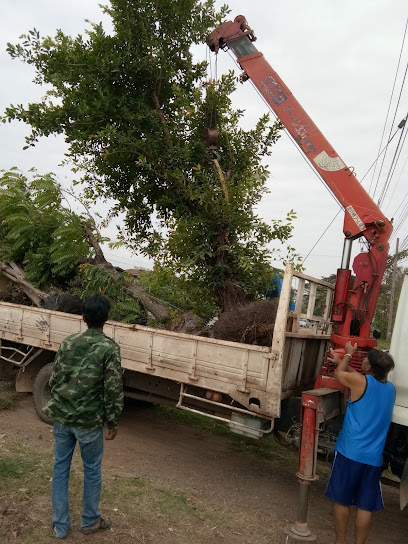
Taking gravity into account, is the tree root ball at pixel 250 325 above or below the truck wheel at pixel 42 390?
above

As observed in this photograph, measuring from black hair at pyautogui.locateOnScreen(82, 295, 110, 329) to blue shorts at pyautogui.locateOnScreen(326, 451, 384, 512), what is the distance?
206 cm

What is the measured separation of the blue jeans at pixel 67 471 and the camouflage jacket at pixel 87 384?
0.10 meters

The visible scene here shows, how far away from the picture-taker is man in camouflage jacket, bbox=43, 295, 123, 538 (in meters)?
3.15

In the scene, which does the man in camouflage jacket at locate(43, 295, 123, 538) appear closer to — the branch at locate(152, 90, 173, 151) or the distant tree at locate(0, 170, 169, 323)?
the distant tree at locate(0, 170, 169, 323)

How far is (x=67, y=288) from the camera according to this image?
285 inches

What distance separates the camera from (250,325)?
190 inches

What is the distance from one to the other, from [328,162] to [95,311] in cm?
330

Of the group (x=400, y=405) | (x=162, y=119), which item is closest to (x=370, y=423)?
(x=400, y=405)

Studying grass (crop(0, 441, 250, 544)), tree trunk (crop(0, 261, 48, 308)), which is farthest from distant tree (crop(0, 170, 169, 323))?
grass (crop(0, 441, 250, 544))

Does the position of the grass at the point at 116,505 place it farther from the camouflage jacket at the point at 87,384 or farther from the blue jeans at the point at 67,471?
the camouflage jacket at the point at 87,384

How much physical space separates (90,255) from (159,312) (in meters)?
1.56

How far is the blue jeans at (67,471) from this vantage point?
10.5ft

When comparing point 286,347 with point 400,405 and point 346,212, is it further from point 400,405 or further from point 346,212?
point 346,212

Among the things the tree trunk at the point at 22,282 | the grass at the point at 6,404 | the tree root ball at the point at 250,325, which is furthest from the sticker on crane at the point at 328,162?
the grass at the point at 6,404
